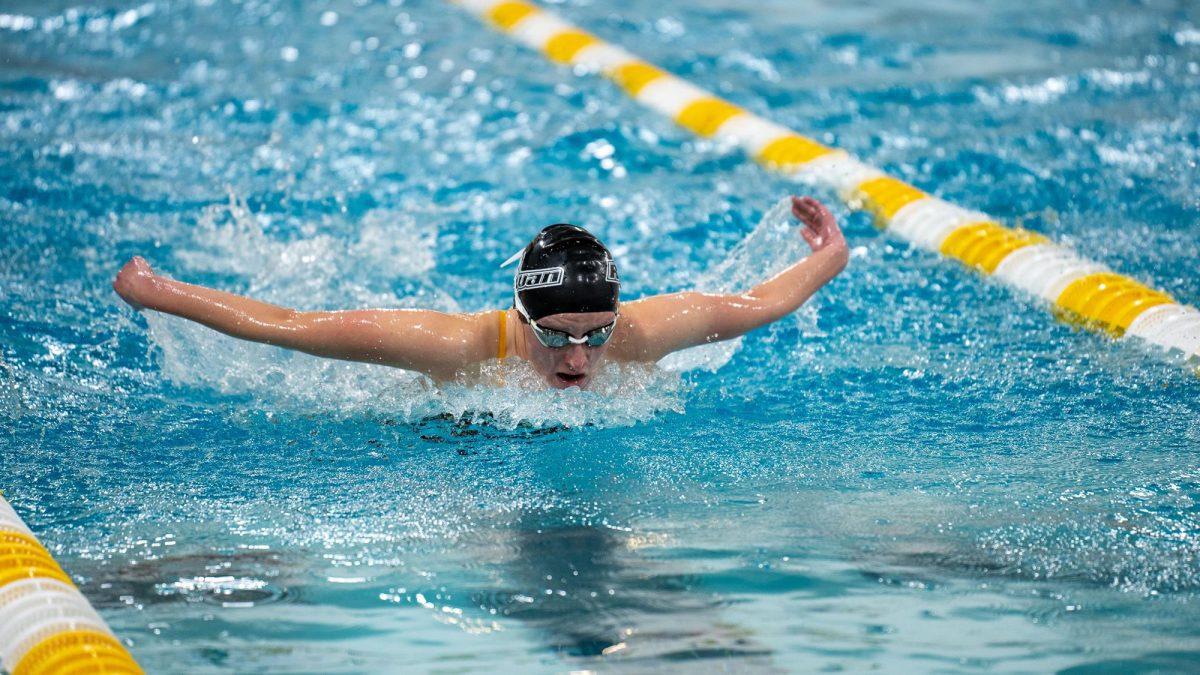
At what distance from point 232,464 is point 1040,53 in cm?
613

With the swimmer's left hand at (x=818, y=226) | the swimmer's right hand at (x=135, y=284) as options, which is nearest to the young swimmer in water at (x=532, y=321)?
the swimmer's right hand at (x=135, y=284)

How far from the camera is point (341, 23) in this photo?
865 centimetres

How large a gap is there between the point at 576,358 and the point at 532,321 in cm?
15

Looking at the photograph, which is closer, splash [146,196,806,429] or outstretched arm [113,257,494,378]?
outstretched arm [113,257,494,378]

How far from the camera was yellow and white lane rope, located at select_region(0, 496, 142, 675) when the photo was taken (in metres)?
2.39

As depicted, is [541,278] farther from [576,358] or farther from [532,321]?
[576,358]

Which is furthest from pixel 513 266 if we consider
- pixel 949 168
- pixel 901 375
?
pixel 949 168

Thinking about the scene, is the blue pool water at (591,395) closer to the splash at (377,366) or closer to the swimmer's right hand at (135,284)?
the splash at (377,366)

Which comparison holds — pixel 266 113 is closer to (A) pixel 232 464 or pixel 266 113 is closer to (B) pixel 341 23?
(B) pixel 341 23

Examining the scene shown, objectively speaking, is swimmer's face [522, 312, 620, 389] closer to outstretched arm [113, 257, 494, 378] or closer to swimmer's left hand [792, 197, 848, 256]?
outstretched arm [113, 257, 494, 378]

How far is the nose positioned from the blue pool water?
6.8 inches

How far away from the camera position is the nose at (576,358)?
3.44 meters

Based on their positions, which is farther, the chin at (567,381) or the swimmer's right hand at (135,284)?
the chin at (567,381)

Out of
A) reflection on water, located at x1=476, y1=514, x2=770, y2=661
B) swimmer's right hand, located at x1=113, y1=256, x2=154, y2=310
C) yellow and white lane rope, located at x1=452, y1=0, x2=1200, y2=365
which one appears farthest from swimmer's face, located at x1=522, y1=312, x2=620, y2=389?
yellow and white lane rope, located at x1=452, y1=0, x2=1200, y2=365
